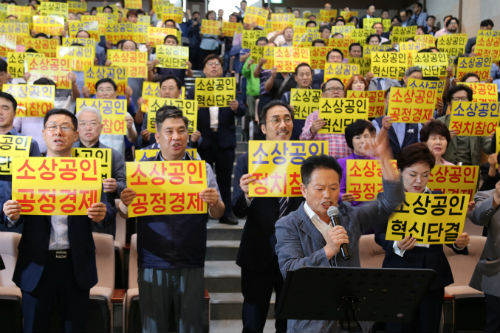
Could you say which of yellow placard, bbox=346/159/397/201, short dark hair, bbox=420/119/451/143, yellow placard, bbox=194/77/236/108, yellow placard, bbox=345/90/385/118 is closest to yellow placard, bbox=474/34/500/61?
yellow placard, bbox=345/90/385/118

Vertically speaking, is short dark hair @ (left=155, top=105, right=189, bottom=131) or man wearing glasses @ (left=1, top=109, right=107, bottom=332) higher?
short dark hair @ (left=155, top=105, right=189, bottom=131)

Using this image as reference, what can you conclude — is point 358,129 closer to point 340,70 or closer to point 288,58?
point 340,70

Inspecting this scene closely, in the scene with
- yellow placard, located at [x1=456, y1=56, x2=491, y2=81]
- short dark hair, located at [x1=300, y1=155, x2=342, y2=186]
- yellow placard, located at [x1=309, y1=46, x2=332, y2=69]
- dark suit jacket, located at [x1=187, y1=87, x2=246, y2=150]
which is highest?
yellow placard, located at [x1=309, y1=46, x2=332, y2=69]

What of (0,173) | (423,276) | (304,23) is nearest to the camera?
(423,276)

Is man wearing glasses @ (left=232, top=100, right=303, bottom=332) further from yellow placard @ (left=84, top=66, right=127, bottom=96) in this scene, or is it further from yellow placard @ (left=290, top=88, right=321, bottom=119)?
yellow placard @ (left=84, top=66, right=127, bottom=96)

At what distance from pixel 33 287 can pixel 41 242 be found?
0.88 ft

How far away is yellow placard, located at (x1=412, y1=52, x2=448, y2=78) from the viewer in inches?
323

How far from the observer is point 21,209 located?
3.55 m

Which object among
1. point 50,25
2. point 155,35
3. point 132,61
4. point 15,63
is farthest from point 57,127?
point 50,25

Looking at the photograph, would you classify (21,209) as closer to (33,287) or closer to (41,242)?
(41,242)

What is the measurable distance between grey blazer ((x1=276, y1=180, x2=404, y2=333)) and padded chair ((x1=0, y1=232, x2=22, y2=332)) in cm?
218

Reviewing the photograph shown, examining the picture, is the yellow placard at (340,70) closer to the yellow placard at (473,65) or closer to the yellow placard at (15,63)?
the yellow placard at (473,65)

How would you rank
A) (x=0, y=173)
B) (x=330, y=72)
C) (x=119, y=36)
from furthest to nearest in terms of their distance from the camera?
(x=119, y=36) → (x=330, y=72) → (x=0, y=173)

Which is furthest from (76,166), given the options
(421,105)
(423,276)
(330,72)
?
(330,72)
